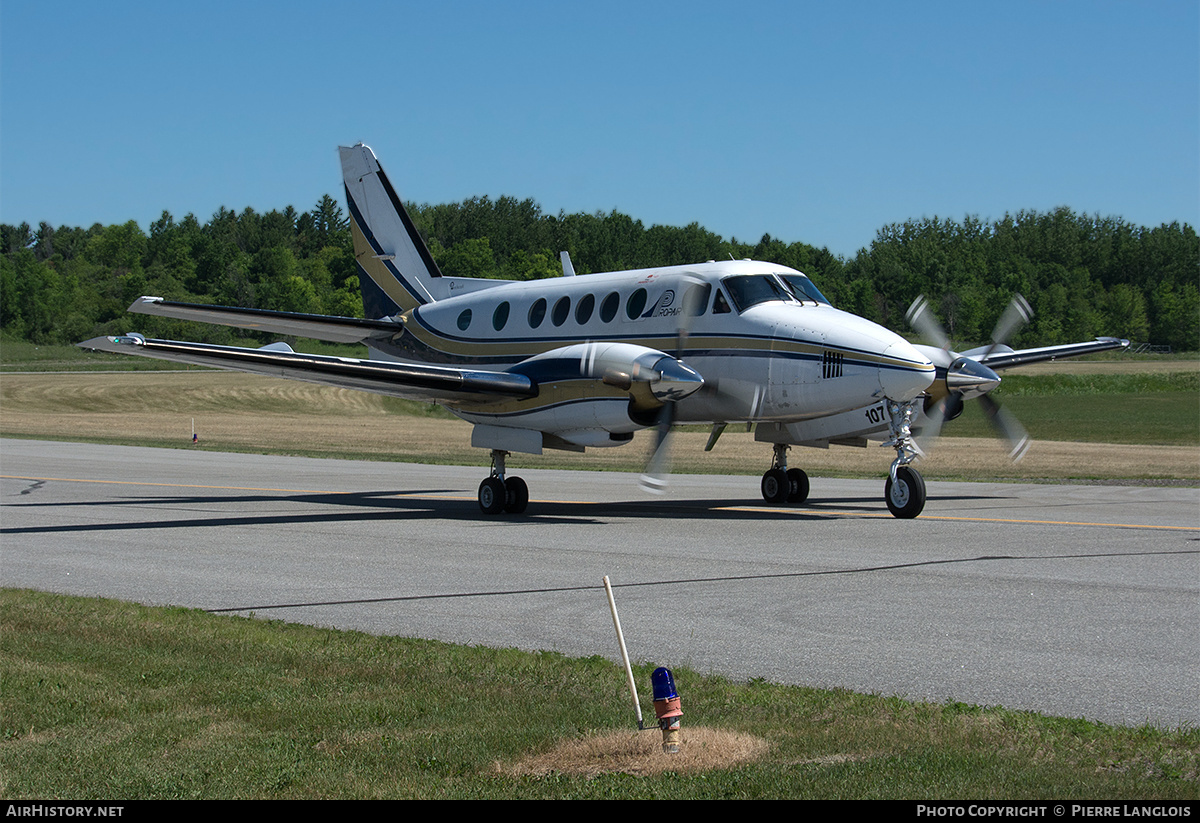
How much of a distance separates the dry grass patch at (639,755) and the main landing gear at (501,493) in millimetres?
13933

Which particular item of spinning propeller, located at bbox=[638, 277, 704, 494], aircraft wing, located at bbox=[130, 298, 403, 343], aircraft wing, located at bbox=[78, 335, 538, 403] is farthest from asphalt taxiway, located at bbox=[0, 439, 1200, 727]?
aircraft wing, located at bbox=[130, 298, 403, 343]

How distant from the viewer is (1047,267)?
429ft

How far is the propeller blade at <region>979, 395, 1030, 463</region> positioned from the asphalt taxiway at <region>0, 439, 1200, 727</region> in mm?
1086

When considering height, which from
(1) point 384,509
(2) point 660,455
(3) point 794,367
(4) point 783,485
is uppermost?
(3) point 794,367

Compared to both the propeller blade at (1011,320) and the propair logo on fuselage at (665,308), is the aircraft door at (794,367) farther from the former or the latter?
the propeller blade at (1011,320)

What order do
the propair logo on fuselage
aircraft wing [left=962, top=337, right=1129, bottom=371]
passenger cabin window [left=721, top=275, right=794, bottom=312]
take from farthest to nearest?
1. aircraft wing [left=962, top=337, right=1129, bottom=371]
2. the propair logo on fuselage
3. passenger cabin window [left=721, top=275, right=794, bottom=312]

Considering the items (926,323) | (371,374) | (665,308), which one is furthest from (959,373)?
(371,374)

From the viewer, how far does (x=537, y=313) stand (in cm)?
2116

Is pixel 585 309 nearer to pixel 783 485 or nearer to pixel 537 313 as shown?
pixel 537 313

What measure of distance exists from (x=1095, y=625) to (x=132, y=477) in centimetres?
2444

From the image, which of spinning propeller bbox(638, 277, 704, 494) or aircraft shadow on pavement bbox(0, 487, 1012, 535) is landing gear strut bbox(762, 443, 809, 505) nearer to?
aircraft shadow on pavement bbox(0, 487, 1012, 535)

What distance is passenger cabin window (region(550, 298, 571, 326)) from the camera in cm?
2064

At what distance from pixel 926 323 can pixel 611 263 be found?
61.6 meters

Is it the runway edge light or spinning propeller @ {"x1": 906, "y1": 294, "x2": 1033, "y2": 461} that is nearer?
the runway edge light
